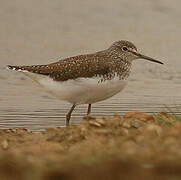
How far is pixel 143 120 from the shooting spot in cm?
740

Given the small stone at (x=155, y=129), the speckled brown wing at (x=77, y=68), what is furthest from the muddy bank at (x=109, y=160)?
the speckled brown wing at (x=77, y=68)

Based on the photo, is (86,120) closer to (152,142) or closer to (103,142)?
(103,142)

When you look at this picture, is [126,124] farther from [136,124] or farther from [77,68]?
[77,68]

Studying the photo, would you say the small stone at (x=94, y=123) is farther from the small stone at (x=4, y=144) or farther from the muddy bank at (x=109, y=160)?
the small stone at (x=4, y=144)

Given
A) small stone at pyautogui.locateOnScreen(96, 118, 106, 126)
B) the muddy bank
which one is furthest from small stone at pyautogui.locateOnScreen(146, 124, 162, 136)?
small stone at pyautogui.locateOnScreen(96, 118, 106, 126)

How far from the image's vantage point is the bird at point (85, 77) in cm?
809

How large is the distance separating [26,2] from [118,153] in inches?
529

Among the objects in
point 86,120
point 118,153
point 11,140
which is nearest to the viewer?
point 118,153

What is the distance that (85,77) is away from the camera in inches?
321

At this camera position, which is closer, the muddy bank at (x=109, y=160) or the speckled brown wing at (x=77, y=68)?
the muddy bank at (x=109, y=160)

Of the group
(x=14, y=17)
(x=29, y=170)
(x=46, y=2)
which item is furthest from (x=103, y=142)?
(x=46, y=2)

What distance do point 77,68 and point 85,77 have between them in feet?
0.73

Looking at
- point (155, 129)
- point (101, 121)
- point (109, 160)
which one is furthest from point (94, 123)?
point (109, 160)

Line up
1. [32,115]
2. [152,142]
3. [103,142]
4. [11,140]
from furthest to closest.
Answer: [32,115], [11,140], [103,142], [152,142]
